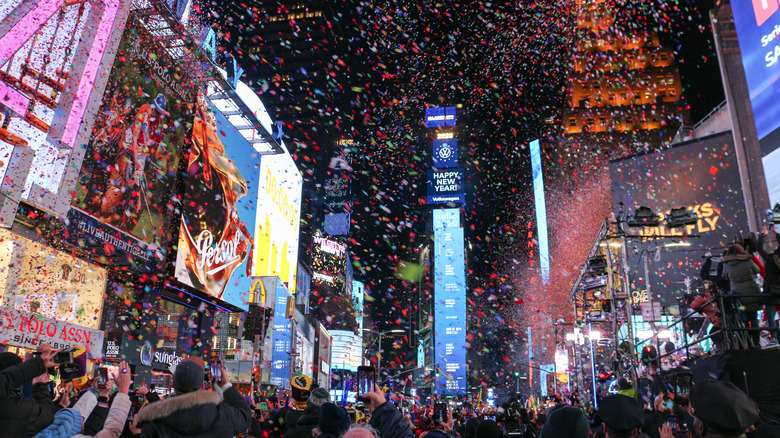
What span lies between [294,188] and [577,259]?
32.8 metres

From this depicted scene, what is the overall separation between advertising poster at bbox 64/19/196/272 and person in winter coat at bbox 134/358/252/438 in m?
13.3

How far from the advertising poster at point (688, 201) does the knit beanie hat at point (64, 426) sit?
27780 millimetres

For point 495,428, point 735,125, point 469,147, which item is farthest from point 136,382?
point 469,147

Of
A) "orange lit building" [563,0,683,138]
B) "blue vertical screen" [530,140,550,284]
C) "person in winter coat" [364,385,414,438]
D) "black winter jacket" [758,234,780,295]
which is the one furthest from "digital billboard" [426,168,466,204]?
"person in winter coat" [364,385,414,438]

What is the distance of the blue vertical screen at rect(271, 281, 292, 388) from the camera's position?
34250 mm

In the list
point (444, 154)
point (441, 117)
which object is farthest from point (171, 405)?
point (441, 117)

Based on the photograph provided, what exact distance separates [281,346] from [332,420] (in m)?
33.4

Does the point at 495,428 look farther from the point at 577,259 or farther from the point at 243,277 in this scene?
the point at 577,259

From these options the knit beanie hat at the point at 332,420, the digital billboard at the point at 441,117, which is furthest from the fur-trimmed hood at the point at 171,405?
the digital billboard at the point at 441,117

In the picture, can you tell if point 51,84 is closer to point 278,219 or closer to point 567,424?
point 567,424

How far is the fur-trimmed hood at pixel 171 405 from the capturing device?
125 inches

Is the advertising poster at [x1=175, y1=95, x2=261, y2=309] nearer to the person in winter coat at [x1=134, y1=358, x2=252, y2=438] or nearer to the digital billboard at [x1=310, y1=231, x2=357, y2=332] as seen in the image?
the person in winter coat at [x1=134, y1=358, x2=252, y2=438]

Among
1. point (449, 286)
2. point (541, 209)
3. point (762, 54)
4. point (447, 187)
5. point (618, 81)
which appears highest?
point (618, 81)

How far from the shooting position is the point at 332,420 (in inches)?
134
